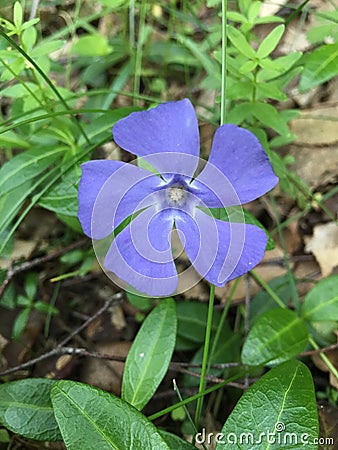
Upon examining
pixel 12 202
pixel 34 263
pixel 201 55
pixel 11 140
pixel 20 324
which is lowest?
pixel 20 324

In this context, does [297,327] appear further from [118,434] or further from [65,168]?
[65,168]

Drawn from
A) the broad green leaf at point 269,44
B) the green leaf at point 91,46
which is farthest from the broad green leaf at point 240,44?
the green leaf at point 91,46

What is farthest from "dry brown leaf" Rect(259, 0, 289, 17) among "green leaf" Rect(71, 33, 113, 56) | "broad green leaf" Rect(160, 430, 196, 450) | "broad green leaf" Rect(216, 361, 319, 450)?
"broad green leaf" Rect(160, 430, 196, 450)

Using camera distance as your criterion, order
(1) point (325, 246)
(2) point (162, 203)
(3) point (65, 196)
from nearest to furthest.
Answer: (2) point (162, 203) → (3) point (65, 196) → (1) point (325, 246)

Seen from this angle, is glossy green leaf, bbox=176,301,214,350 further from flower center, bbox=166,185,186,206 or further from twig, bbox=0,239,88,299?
flower center, bbox=166,185,186,206

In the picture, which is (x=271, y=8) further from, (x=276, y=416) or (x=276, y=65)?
(x=276, y=416)

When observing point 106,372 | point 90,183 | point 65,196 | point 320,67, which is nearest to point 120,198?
point 90,183

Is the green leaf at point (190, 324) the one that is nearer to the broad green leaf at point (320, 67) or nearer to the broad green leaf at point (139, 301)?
the broad green leaf at point (139, 301)
